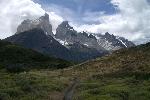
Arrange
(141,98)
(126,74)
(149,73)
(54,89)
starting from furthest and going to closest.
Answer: (126,74), (149,73), (54,89), (141,98)

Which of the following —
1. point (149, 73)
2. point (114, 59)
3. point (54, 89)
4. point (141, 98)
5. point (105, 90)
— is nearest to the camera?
point (141, 98)

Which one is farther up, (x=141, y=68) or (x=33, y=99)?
(x=141, y=68)

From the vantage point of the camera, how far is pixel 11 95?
50.5 meters

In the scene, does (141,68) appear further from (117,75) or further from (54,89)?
(54,89)

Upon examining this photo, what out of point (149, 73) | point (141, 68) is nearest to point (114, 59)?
point (141, 68)

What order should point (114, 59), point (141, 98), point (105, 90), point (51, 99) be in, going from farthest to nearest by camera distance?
point (114, 59)
point (105, 90)
point (51, 99)
point (141, 98)

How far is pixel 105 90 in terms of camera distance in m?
56.9

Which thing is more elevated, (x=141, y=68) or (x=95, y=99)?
(x=141, y=68)

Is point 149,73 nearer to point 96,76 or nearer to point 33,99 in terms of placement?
point 96,76

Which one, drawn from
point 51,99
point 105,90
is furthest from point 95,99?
point 105,90

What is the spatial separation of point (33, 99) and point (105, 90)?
45.4 feet

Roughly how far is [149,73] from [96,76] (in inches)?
601

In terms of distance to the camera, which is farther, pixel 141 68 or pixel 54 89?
pixel 141 68

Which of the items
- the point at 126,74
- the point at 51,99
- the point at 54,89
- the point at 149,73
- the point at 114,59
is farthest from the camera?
the point at 114,59
